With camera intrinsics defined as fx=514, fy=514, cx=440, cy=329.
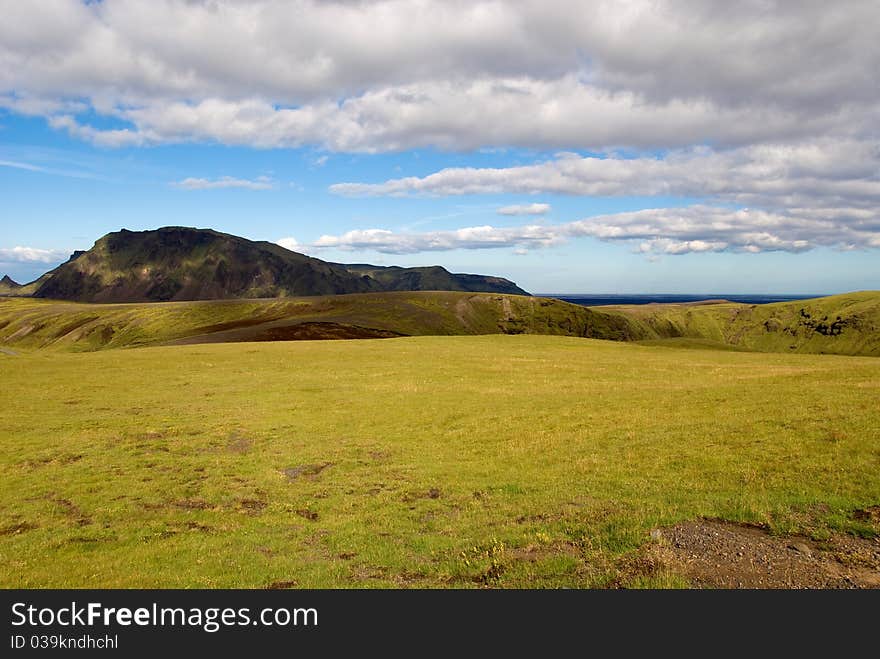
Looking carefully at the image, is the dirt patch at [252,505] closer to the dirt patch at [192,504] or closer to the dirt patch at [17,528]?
the dirt patch at [192,504]

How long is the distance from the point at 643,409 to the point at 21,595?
3293 cm

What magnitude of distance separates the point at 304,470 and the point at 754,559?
68.0ft

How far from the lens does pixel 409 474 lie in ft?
85.4

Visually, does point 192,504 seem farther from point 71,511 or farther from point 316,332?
point 316,332

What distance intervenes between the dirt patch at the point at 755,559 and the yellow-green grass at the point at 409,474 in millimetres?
729

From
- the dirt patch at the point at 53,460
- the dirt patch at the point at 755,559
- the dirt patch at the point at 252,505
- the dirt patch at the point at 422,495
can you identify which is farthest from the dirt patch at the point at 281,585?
the dirt patch at the point at 53,460

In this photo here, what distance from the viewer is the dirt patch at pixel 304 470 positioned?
87.5 ft

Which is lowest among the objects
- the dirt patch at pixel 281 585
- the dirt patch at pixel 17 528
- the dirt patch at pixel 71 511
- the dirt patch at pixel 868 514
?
the dirt patch at pixel 71 511

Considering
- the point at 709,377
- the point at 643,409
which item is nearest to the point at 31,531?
the point at 643,409

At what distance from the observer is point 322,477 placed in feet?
85.9

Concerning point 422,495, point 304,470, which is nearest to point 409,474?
point 422,495

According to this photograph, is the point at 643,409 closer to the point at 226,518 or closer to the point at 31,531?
the point at 226,518

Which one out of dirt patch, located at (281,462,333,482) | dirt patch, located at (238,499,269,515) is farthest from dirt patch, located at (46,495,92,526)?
dirt patch, located at (281,462,333,482)

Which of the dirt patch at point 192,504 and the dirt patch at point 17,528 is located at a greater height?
the dirt patch at point 17,528
